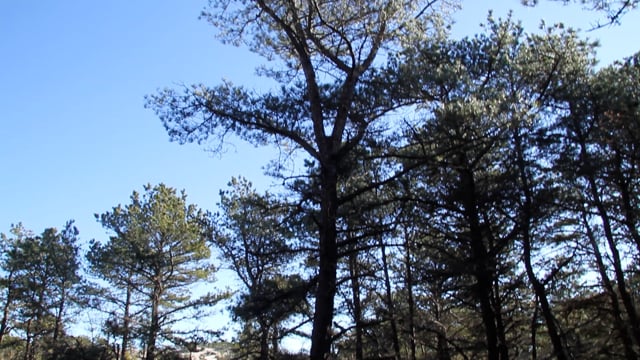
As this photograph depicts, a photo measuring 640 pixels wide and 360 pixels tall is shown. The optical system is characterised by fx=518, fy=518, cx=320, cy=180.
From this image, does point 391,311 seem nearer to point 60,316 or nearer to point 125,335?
point 125,335

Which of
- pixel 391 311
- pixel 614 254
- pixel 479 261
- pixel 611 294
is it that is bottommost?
pixel 391 311

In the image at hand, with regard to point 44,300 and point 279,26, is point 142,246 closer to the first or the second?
point 44,300

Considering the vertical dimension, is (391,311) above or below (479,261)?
below

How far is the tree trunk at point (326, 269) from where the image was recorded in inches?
298

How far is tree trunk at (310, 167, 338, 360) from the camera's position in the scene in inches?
298

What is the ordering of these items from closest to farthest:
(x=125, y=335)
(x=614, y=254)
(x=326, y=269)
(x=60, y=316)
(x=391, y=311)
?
(x=326, y=269) → (x=391, y=311) → (x=614, y=254) → (x=125, y=335) → (x=60, y=316)

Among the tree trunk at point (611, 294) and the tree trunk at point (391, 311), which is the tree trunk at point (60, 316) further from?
the tree trunk at point (611, 294)

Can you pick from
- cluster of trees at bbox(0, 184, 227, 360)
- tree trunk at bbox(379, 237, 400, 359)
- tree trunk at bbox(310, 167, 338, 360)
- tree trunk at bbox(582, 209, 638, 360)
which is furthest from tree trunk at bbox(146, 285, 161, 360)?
tree trunk at bbox(582, 209, 638, 360)

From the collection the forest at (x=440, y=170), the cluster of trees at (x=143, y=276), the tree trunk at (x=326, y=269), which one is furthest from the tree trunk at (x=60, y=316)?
the tree trunk at (x=326, y=269)

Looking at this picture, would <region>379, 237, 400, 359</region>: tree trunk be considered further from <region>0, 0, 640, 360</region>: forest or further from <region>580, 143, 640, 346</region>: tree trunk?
<region>580, 143, 640, 346</region>: tree trunk

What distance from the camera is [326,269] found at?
26.5 ft

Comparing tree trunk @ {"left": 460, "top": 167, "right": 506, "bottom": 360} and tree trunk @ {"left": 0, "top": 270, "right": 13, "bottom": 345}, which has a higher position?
tree trunk @ {"left": 0, "top": 270, "right": 13, "bottom": 345}

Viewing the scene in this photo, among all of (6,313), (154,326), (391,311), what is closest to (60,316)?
(6,313)

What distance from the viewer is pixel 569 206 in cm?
1062
